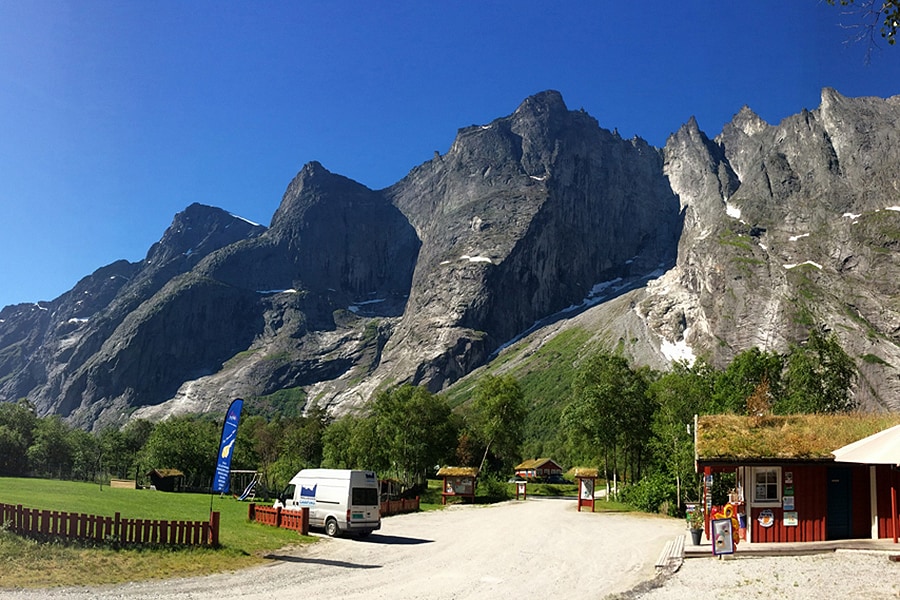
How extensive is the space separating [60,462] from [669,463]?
3459 inches

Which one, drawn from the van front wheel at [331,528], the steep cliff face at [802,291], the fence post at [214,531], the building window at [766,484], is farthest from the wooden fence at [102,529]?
the steep cliff face at [802,291]

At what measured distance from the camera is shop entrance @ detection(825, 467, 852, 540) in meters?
22.2

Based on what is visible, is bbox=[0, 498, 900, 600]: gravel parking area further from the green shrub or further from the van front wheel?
the green shrub

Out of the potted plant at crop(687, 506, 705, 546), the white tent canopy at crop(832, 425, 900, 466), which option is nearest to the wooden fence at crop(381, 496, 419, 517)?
the potted plant at crop(687, 506, 705, 546)

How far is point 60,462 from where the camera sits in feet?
306

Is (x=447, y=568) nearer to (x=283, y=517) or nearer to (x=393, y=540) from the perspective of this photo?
(x=393, y=540)

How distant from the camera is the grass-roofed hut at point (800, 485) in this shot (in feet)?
69.8

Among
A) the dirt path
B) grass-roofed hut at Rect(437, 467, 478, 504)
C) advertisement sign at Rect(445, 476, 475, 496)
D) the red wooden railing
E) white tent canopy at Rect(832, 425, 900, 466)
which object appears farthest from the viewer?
advertisement sign at Rect(445, 476, 475, 496)

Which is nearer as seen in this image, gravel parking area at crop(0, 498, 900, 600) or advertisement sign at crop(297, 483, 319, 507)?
gravel parking area at crop(0, 498, 900, 600)

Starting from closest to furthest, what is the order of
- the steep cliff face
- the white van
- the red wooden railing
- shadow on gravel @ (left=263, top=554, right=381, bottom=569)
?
shadow on gravel @ (left=263, top=554, right=381, bottom=569) < the red wooden railing < the white van < the steep cliff face

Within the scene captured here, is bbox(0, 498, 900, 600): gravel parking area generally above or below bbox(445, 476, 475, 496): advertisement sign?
above

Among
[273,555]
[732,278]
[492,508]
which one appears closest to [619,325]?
[732,278]

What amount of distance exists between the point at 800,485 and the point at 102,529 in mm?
21475

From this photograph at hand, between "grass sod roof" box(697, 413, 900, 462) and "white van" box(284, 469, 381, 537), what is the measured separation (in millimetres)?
12833
